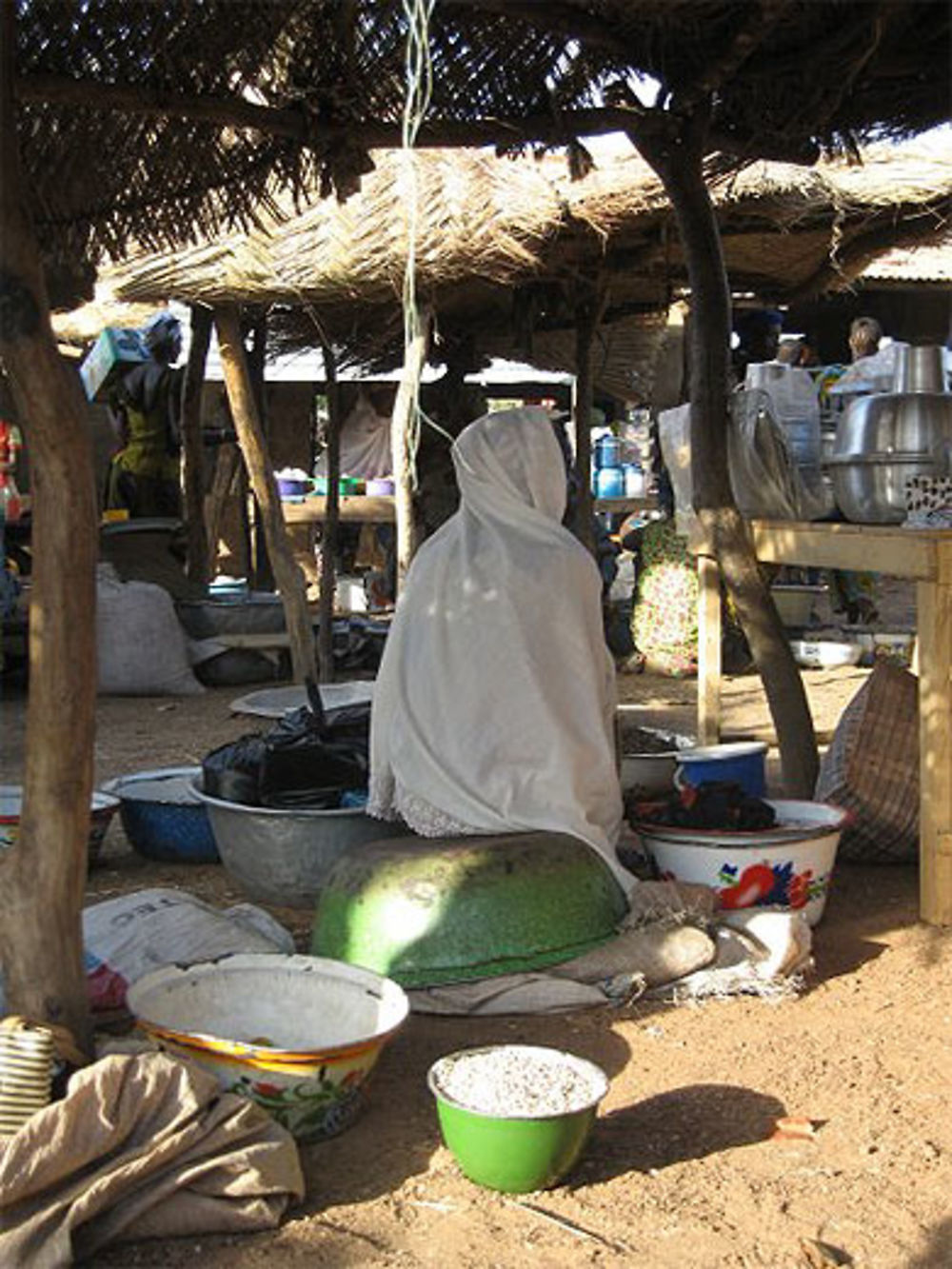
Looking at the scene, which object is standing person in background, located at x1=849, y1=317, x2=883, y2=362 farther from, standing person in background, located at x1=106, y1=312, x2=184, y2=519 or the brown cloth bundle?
the brown cloth bundle

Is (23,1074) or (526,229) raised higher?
(526,229)

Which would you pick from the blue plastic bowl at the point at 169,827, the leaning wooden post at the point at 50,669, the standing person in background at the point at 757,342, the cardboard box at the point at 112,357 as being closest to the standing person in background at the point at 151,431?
the cardboard box at the point at 112,357

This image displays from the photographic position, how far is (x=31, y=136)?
4266 mm

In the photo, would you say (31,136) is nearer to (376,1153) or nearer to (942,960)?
(376,1153)

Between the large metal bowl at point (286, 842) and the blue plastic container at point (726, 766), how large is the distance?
4.15 ft

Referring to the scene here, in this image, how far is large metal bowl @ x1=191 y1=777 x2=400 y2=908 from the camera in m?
4.39

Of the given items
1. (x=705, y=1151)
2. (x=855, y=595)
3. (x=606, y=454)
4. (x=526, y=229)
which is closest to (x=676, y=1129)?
(x=705, y=1151)

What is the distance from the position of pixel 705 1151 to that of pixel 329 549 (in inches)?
263

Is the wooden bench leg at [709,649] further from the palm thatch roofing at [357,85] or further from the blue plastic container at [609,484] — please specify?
the blue plastic container at [609,484]

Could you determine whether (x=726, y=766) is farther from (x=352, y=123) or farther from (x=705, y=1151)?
(x=352, y=123)

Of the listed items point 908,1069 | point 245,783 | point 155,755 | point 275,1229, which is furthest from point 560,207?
point 275,1229

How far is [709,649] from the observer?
6117 millimetres

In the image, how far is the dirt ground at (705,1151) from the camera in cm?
265

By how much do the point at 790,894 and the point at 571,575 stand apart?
41.4 inches
